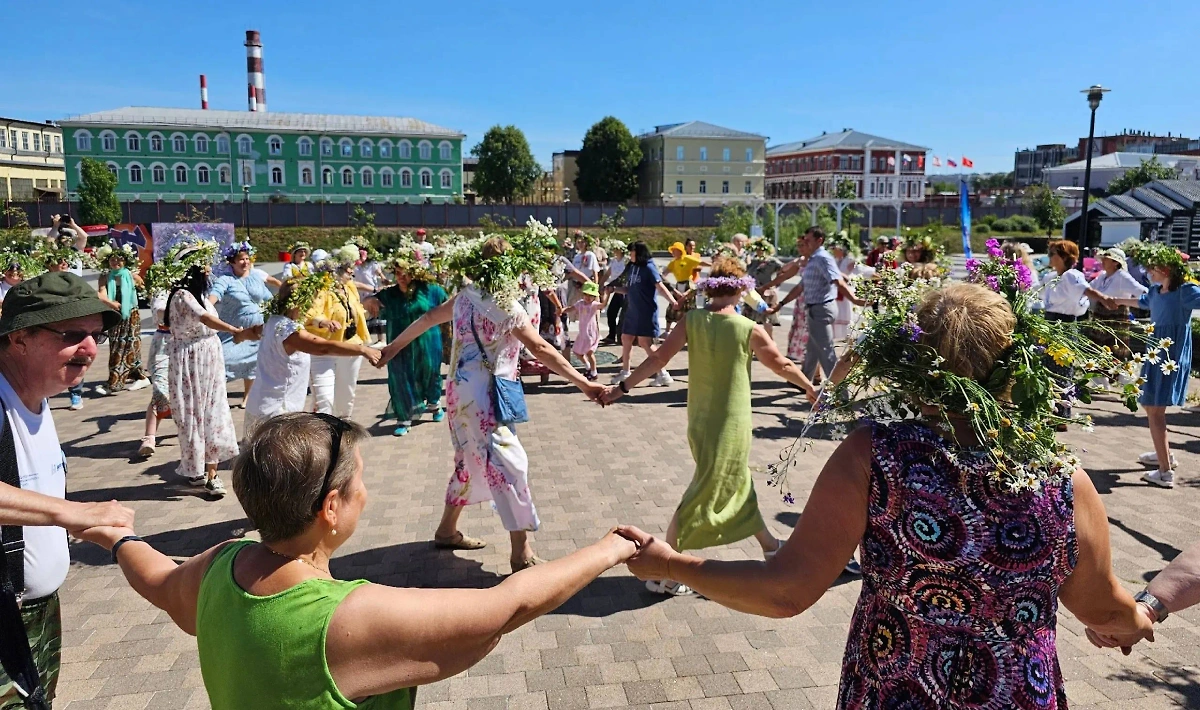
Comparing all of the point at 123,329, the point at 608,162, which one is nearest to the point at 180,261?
the point at 123,329

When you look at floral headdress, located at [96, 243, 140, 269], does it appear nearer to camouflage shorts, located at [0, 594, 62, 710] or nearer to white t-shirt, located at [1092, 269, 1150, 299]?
camouflage shorts, located at [0, 594, 62, 710]

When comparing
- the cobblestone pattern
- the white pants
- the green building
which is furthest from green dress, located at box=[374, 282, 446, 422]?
the green building

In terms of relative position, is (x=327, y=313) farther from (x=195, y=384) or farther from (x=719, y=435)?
(x=719, y=435)

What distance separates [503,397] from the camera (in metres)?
5.16

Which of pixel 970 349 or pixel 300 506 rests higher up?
pixel 970 349

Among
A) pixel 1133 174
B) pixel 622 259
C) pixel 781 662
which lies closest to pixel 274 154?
pixel 622 259

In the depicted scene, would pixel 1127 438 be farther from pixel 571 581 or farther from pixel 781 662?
pixel 571 581

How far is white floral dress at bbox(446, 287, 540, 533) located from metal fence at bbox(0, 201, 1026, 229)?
4753cm

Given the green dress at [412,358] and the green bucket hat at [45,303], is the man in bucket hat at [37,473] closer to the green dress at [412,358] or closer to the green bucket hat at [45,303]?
the green bucket hat at [45,303]

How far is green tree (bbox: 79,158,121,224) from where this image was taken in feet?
175

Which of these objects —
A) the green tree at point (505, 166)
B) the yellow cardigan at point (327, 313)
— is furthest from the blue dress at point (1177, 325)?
the green tree at point (505, 166)

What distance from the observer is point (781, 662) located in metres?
4.04

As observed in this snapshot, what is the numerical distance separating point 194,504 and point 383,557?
212 cm

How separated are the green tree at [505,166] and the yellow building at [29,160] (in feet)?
128
